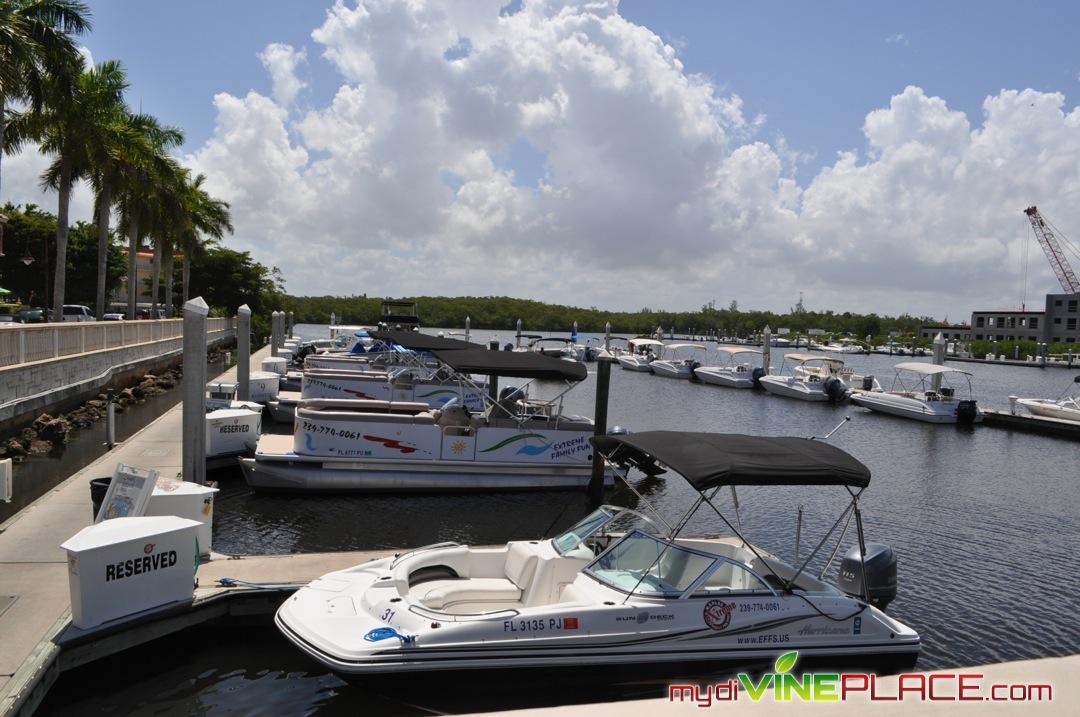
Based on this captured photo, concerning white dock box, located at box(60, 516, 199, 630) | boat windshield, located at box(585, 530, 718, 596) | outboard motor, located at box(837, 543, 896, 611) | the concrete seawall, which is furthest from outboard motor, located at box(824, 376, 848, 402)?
white dock box, located at box(60, 516, 199, 630)

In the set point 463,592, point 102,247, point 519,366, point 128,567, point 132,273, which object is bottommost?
point 463,592

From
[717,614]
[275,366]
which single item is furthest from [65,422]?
[717,614]

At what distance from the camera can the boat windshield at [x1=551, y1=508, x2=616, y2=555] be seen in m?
9.33

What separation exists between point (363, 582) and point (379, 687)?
58.8 inches

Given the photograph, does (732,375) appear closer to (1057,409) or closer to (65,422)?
(1057,409)

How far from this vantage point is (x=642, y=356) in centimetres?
7131

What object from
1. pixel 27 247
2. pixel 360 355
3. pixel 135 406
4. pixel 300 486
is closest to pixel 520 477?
pixel 300 486

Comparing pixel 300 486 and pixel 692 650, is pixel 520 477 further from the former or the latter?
pixel 692 650

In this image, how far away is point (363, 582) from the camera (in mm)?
8828

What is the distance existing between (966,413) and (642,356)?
1409 inches

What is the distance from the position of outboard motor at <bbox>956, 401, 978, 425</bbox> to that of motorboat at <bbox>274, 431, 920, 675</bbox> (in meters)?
31.9

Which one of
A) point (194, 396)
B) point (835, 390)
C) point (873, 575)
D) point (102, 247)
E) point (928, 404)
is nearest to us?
point (873, 575)

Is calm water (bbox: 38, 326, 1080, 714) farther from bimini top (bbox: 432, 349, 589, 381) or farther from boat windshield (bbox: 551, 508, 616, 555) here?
bimini top (bbox: 432, 349, 589, 381)

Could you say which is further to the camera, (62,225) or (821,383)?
(821,383)
